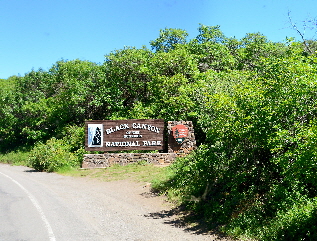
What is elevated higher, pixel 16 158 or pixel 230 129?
pixel 230 129

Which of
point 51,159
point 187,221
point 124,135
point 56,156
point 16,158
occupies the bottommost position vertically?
point 187,221

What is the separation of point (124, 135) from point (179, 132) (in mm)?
3481

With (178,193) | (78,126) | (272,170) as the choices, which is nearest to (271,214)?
(272,170)

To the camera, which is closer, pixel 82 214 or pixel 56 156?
pixel 82 214

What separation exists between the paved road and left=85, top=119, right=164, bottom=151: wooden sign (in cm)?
586

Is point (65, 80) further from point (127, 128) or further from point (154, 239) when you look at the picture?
point (154, 239)

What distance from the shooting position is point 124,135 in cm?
2239

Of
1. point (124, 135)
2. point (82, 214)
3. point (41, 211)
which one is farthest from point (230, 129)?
point (124, 135)

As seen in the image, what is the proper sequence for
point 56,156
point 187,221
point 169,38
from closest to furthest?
point 187,221
point 56,156
point 169,38

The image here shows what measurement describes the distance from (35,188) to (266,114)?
10755mm

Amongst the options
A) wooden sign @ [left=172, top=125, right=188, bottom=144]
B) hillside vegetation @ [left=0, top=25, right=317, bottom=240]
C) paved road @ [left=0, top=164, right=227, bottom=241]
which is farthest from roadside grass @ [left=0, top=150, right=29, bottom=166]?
wooden sign @ [left=172, top=125, right=188, bottom=144]

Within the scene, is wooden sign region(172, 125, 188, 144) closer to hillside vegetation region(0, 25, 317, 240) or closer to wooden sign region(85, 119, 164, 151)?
wooden sign region(85, 119, 164, 151)

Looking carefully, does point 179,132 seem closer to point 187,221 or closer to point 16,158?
point 187,221

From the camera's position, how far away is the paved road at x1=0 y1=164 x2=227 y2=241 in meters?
8.50
